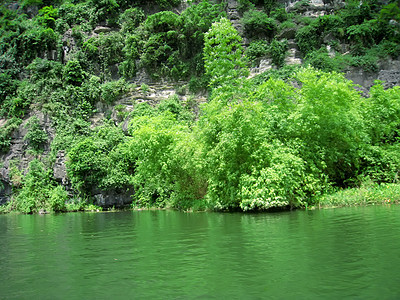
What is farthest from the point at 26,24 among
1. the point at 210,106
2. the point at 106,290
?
the point at 106,290

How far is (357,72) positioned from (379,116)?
1109cm

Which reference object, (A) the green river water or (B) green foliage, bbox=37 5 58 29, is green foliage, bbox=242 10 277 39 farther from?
(A) the green river water

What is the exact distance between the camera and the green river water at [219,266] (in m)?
5.25

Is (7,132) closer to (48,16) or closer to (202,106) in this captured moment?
(48,16)

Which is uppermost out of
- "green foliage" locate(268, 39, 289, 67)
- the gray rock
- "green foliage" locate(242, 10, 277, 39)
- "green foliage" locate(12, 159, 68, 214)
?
"green foliage" locate(242, 10, 277, 39)

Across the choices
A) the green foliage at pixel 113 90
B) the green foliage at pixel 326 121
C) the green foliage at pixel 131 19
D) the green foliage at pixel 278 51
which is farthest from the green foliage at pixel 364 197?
the green foliage at pixel 131 19

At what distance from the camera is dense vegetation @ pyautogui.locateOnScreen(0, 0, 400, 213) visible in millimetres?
19422

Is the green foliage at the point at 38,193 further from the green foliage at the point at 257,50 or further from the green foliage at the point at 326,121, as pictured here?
the green foliage at the point at 257,50

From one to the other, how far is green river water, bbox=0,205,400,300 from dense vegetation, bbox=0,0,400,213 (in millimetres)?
8104

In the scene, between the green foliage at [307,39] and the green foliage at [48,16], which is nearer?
the green foliage at [307,39]

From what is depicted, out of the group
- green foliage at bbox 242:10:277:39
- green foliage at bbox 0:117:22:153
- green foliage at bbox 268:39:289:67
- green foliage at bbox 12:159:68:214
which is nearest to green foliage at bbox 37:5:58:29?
green foliage at bbox 0:117:22:153

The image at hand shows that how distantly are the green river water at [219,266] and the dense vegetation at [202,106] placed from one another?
810cm

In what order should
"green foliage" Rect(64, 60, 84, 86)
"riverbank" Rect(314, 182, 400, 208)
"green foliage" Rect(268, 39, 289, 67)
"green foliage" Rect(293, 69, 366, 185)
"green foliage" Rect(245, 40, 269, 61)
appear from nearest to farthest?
"riverbank" Rect(314, 182, 400, 208) → "green foliage" Rect(293, 69, 366, 185) → "green foliage" Rect(268, 39, 289, 67) → "green foliage" Rect(245, 40, 269, 61) → "green foliage" Rect(64, 60, 84, 86)

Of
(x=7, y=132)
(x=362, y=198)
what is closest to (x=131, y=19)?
(x=7, y=132)
